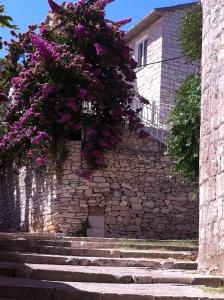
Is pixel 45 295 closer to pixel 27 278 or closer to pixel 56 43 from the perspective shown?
pixel 27 278

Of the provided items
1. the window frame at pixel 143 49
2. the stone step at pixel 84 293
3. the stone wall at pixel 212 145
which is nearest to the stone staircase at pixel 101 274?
the stone step at pixel 84 293

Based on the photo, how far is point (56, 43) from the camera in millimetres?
14695

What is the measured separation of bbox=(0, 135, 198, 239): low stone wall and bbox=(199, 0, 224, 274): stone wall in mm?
6752

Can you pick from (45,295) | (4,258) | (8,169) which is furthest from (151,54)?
(45,295)

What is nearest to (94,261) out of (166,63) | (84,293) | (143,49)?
(84,293)

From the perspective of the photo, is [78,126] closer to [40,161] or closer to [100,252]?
[40,161]

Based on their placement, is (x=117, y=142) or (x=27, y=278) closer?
(x=27, y=278)

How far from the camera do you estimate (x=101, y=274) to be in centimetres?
597

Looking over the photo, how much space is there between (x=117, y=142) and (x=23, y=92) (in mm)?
2762

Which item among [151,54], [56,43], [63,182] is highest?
[151,54]

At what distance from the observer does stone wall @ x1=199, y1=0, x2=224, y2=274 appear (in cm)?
613

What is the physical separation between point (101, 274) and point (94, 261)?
4.51 ft

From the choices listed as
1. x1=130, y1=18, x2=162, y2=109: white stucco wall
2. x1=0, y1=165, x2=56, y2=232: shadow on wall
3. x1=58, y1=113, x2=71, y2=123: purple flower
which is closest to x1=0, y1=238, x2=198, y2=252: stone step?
x1=0, y1=165, x2=56, y2=232: shadow on wall

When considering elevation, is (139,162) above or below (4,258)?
above
